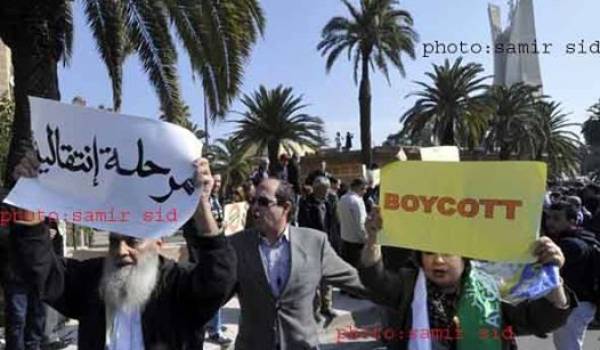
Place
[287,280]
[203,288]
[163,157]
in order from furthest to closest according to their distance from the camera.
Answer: [287,280]
[163,157]
[203,288]

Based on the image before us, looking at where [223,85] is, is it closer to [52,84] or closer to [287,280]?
[52,84]

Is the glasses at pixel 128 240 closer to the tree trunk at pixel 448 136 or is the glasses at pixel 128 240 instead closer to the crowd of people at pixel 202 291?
the crowd of people at pixel 202 291

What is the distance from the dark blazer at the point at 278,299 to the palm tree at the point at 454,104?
3798cm

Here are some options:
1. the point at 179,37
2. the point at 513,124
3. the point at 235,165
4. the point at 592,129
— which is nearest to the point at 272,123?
the point at 235,165

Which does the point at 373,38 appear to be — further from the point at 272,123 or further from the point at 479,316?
the point at 479,316

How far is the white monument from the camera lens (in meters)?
101

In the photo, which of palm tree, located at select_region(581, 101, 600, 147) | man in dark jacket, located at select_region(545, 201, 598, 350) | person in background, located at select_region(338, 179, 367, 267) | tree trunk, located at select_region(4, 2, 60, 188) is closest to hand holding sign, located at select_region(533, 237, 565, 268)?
man in dark jacket, located at select_region(545, 201, 598, 350)

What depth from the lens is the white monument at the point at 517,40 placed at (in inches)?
3976

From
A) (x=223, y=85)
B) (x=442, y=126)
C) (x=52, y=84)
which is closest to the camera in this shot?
(x=52, y=84)

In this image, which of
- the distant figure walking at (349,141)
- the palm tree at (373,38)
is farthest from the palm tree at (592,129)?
the palm tree at (373,38)

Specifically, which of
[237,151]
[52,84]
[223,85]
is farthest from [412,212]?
[237,151]

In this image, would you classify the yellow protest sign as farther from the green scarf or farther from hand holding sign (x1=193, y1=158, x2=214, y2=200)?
hand holding sign (x1=193, y1=158, x2=214, y2=200)

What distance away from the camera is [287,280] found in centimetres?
392

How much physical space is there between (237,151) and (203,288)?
129 ft
